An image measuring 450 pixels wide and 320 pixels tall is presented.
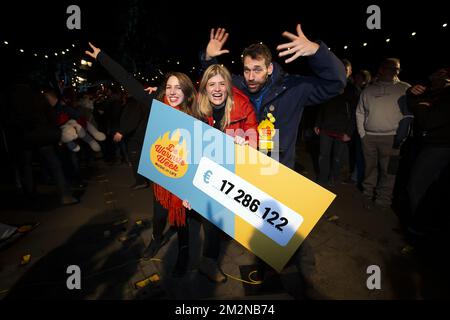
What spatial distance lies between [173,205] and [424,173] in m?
3.08

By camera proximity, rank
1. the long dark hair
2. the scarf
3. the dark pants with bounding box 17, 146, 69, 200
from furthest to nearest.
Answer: the dark pants with bounding box 17, 146, 69, 200
the scarf
the long dark hair

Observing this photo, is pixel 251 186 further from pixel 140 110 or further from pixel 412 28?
pixel 412 28

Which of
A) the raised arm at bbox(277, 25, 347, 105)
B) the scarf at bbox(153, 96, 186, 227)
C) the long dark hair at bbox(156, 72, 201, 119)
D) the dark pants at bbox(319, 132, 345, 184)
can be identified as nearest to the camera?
the raised arm at bbox(277, 25, 347, 105)

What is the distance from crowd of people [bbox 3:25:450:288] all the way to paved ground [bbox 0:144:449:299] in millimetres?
194

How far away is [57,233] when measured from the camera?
3045 millimetres

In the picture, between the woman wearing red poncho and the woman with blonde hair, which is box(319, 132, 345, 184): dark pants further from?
the woman wearing red poncho

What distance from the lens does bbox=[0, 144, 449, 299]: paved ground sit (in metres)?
2.11

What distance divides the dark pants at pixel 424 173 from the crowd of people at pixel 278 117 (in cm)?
1

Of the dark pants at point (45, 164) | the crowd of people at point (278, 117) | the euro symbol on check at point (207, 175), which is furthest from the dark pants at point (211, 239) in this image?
the dark pants at point (45, 164)

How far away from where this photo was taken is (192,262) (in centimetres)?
251

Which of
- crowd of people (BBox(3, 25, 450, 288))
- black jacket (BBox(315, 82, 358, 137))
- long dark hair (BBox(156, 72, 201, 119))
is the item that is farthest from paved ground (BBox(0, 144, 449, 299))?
long dark hair (BBox(156, 72, 201, 119))

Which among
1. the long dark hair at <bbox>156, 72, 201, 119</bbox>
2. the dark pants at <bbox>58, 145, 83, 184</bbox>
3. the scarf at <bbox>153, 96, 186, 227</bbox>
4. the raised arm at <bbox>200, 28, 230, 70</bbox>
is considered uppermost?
the raised arm at <bbox>200, 28, 230, 70</bbox>

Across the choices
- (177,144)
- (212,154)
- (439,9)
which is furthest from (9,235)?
(439,9)

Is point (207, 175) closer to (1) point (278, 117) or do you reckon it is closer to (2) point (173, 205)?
(2) point (173, 205)
